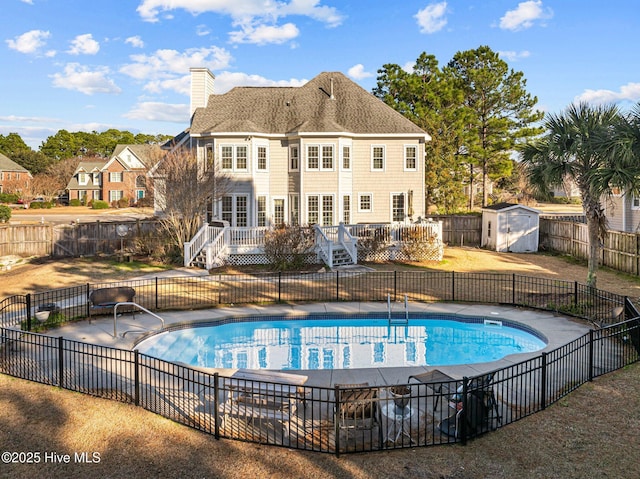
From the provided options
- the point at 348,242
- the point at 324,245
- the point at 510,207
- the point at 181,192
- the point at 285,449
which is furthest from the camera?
the point at 510,207

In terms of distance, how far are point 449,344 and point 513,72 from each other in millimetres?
35217

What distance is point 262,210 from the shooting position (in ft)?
102

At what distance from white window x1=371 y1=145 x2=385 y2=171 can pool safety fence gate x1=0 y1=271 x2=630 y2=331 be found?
33.7 feet

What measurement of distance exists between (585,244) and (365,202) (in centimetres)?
1223

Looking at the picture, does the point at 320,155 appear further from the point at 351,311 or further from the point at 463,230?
the point at 351,311

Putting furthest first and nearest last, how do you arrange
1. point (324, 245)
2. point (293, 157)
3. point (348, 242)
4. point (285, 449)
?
point (293, 157), point (348, 242), point (324, 245), point (285, 449)

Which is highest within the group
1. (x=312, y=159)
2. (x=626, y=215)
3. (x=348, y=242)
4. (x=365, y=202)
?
(x=312, y=159)

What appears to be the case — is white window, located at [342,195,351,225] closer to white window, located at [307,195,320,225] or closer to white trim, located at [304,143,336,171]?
white window, located at [307,195,320,225]

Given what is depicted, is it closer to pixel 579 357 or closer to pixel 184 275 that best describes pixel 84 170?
pixel 184 275

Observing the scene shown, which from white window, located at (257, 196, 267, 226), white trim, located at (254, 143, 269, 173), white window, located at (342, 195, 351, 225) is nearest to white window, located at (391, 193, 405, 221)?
white window, located at (342, 195, 351, 225)

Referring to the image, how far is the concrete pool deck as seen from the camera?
36.1 ft

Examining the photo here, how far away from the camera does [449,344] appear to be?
15.5 metres

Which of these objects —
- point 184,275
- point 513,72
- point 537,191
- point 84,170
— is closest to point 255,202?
point 184,275

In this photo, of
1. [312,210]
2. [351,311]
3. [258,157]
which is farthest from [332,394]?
[258,157]
